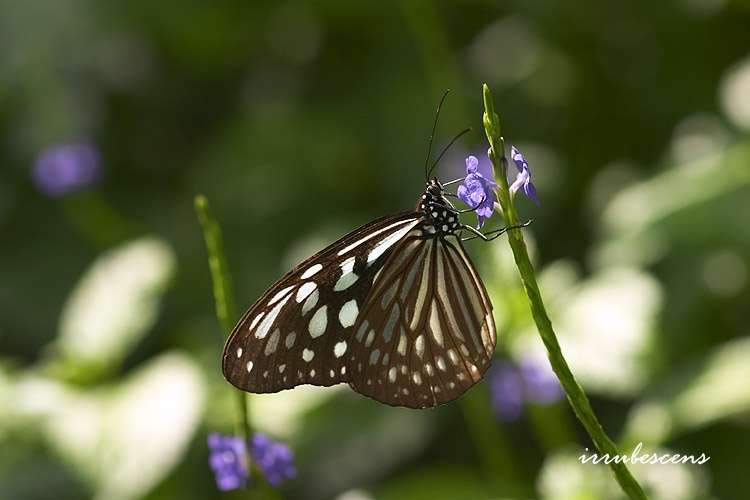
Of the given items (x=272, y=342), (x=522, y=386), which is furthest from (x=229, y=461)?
(x=522, y=386)

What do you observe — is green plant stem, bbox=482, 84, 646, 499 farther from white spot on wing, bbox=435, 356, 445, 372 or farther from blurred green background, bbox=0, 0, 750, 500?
blurred green background, bbox=0, 0, 750, 500

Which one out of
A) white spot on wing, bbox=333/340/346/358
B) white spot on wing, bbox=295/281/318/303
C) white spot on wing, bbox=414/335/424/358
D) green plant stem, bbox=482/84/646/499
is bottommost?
green plant stem, bbox=482/84/646/499

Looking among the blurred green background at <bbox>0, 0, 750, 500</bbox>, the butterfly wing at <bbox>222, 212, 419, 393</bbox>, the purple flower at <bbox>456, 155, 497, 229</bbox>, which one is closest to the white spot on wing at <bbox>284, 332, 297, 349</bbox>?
the butterfly wing at <bbox>222, 212, 419, 393</bbox>

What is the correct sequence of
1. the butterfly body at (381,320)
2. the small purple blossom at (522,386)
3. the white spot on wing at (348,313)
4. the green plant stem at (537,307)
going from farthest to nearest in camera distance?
the small purple blossom at (522,386) → the white spot on wing at (348,313) → the butterfly body at (381,320) → the green plant stem at (537,307)

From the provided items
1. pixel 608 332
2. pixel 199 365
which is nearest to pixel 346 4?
pixel 199 365

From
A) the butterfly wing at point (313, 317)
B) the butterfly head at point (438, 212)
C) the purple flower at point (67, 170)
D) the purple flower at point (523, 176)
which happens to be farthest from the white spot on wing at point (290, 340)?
the purple flower at point (67, 170)

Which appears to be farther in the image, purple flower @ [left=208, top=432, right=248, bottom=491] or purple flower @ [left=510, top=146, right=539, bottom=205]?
purple flower @ [left=208, top=432, right=248, bottom=491]

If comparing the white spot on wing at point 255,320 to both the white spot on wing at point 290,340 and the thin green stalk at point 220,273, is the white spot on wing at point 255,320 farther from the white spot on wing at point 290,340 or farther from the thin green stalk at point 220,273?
the thin green stalk at point 220,273

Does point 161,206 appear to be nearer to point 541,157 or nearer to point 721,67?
point 541,157
